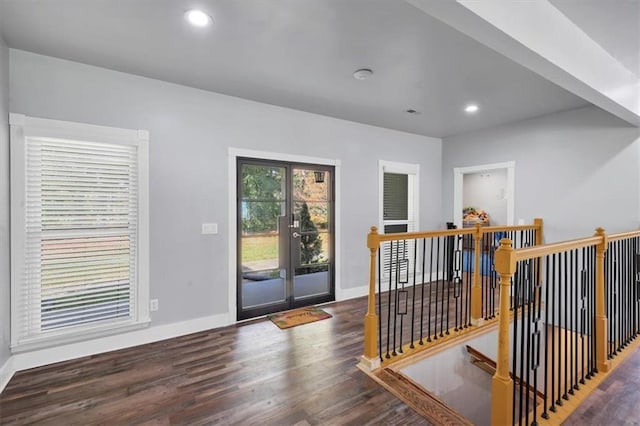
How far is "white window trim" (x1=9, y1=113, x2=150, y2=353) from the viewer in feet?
8.04

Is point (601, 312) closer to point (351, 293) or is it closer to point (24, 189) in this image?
point (351, 293)

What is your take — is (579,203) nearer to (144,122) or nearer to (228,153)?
(228,153)

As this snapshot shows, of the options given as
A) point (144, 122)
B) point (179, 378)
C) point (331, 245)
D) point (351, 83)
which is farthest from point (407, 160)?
point (179, 378)

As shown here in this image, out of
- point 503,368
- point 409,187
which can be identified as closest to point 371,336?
point 503,368

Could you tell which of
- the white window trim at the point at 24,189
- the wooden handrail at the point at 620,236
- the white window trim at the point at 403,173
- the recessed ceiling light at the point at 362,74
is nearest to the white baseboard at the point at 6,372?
→ the white window trim at the point at 24,189

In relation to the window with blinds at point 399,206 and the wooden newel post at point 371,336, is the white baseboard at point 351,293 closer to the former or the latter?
the window with blinds at point 399,206

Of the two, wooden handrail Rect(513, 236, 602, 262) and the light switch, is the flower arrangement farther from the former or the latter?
the light switch

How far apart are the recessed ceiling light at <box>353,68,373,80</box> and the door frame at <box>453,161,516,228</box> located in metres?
3.00

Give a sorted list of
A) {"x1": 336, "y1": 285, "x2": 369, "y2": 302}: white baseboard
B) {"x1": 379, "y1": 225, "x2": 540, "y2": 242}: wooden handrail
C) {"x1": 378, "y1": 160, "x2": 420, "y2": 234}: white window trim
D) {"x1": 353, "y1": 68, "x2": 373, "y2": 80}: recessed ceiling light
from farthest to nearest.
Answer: {"x1": 378, "y1": 160, "x2": 420, "y2": 234}: white window trim < {"x1": 336, "y1": 285, "x2": 369, "y2": 302}: white baseboard < {"x1": 353, "y1": 68, "x2": 373, "y2": 80}: recessed ceiling light < {"x1": 379, "y1": 225, "x2": 540, "y2": 242}: wooden handrail

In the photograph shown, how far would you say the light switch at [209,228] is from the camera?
10.9 feet

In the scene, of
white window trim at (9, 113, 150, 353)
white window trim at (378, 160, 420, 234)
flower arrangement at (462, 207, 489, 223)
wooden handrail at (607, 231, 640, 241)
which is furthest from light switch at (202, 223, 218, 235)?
flower arrangement at (462, 207, 489, 223)

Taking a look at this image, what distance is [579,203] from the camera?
12.8 feet

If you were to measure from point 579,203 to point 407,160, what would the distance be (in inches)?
93.3

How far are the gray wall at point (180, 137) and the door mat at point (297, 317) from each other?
64 centimetres
